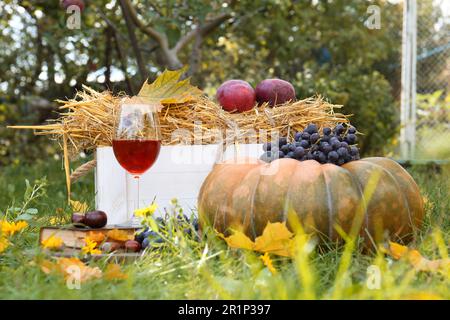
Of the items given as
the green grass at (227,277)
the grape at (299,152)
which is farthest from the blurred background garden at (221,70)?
the grape at (299,152)

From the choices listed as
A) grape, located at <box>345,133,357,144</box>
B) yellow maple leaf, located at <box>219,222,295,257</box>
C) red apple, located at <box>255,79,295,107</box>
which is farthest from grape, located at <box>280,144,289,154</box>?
red apple, located at <box>255,79,295,107</box>

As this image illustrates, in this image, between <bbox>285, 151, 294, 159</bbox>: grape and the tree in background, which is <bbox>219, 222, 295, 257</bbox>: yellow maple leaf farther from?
the tree in background

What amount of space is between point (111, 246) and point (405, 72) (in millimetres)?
5798

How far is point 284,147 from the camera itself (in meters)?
2.38

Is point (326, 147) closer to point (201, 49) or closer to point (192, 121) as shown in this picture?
point (192, 121)

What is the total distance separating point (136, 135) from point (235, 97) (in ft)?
2.56

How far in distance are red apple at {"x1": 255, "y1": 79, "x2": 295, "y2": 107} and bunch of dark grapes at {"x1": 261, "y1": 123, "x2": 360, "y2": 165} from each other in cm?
72

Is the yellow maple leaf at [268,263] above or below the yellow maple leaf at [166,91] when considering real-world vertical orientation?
below

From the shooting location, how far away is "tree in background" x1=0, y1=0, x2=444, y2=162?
4875mm

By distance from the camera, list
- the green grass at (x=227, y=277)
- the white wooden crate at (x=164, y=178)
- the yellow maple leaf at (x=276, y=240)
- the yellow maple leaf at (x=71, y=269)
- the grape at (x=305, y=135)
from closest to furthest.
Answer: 1. the green grass at (x=227, y=277)
2. the yellow maple leaf at (x=71, y=269)
3. the yellow maple leaf at (x=276, y=240)
4. the grape at (x=305, y=135)
5. the white wooden crate at (x=164, y=178)

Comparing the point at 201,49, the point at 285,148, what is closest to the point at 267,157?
the point at 285,148

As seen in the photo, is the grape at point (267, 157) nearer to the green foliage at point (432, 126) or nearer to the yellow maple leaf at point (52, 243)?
the yellow maple leaf at point (52, 243)

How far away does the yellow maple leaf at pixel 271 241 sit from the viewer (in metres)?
1.88

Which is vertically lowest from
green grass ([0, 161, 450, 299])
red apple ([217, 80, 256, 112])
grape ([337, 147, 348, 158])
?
green grass ([0, 161, 450, 299])
